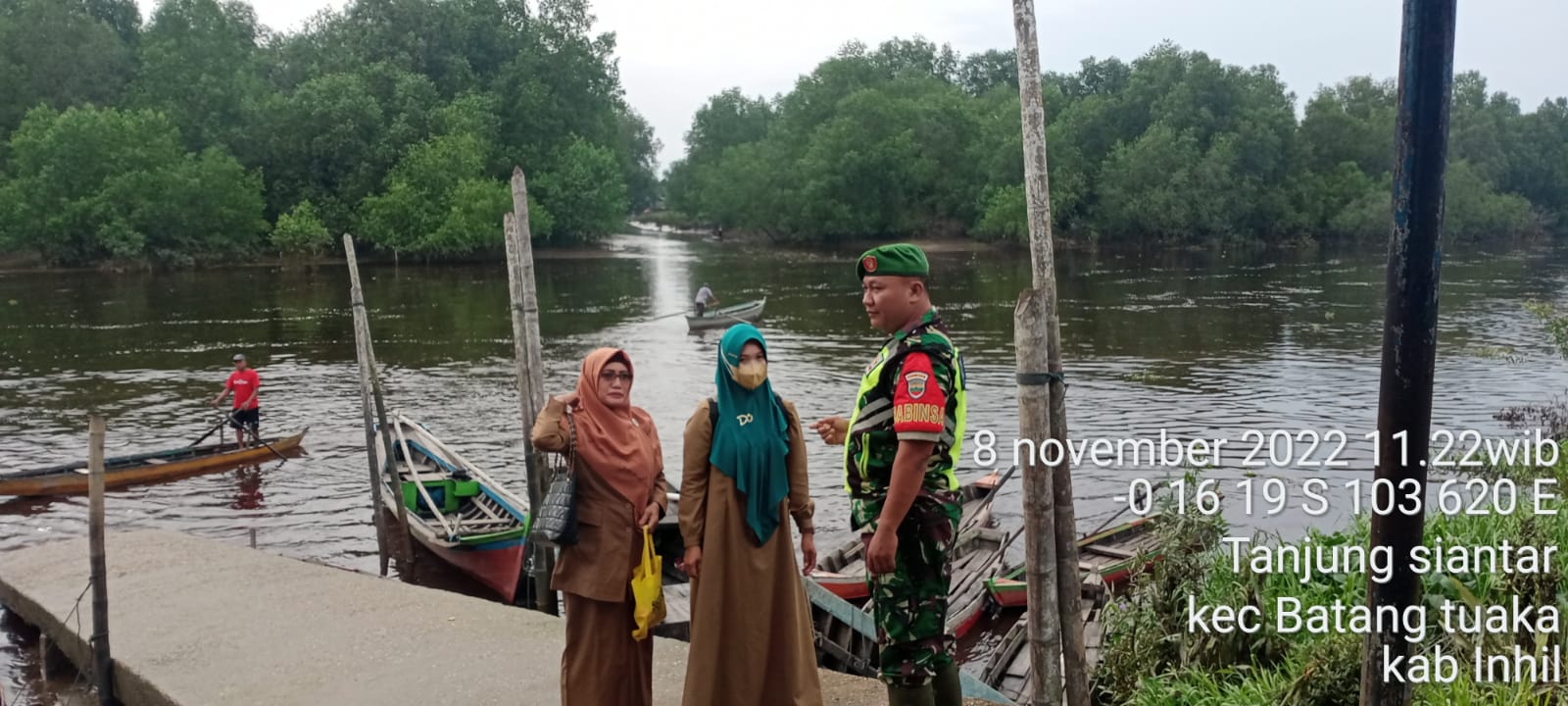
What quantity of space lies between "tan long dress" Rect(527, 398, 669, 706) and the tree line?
49.1m

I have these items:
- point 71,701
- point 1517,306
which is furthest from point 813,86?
point 71,701

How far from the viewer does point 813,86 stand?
242 ft

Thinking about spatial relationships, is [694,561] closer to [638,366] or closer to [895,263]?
[895,263]

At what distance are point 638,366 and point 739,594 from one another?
2026cm

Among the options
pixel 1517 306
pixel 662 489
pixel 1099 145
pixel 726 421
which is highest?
pixel 1099 145

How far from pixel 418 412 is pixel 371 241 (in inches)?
1490

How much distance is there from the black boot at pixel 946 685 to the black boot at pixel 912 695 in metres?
0.13

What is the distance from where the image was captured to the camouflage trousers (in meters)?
3.68

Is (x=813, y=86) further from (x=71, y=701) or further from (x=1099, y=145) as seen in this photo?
(x=71, y=701)

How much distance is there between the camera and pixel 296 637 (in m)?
5.95

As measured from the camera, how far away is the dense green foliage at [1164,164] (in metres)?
58.1

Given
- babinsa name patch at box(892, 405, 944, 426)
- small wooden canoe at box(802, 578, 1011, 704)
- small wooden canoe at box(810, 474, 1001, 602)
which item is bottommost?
small wooden canoe at box(810, 474, 1001, 602)

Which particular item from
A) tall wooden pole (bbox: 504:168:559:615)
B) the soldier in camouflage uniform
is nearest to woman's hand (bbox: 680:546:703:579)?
the soldier in camouflage uniform

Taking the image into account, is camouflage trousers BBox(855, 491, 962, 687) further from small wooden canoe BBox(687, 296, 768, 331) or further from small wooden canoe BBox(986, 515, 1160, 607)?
small wooden canoe BBox(687, 296, 768, 331)
